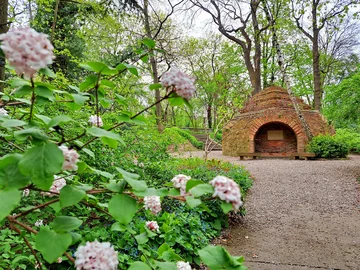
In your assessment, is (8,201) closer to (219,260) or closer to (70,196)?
(70,196)

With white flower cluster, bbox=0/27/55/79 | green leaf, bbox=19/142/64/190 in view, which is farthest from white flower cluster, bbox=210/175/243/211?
white flower cluster, bbox=0/27/55/79

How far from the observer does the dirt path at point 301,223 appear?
2.64 meters

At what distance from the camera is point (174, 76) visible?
696 mm

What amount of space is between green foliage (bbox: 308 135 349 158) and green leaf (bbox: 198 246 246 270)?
9.28 meters

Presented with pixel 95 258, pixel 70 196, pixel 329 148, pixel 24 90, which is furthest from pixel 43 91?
pixel 329 148

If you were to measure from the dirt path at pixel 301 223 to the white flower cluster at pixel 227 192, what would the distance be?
87.2 inches

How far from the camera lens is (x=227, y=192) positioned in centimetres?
63

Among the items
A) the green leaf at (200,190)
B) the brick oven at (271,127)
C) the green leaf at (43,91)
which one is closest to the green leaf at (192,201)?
the green leaf at (200,190)

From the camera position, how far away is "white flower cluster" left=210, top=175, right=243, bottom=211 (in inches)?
24.1

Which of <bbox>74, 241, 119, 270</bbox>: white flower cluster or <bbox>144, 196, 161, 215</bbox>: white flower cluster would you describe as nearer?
<bbox>74, 241, 119, 270</bbox>: white flower cluster

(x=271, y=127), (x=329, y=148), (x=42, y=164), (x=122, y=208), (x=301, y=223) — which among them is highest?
(x=271, y=127)

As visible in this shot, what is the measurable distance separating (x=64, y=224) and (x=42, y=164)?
Result: 0.20m

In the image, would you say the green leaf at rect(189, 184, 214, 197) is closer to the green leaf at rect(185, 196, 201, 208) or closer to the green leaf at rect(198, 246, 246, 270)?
the green leaf at rect(185, 196, 201, 208)

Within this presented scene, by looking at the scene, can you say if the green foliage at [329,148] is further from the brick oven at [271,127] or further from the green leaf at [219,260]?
the green leaf at [219,260]
